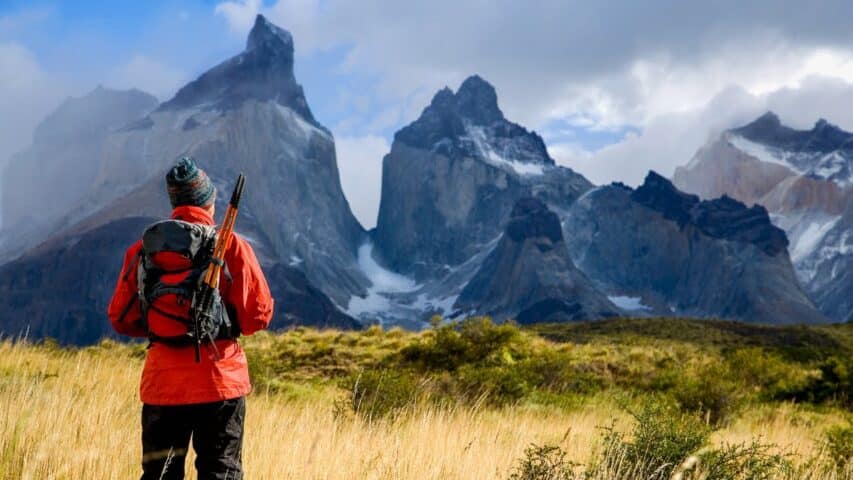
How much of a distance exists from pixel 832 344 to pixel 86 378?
3760 cm

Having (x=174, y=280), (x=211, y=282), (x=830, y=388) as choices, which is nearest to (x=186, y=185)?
(x=174, y=280)

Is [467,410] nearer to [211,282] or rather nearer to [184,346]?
[184,346]

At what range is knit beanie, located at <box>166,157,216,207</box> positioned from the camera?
170 inches

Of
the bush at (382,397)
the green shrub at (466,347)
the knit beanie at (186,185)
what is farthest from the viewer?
the green shrub at (466,347)

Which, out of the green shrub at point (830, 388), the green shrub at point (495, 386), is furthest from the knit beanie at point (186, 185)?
the green shrub at point (830, 388)

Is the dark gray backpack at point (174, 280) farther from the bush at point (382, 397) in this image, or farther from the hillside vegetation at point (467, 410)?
the bush at point (382, 397)

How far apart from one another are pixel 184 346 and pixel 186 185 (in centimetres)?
101

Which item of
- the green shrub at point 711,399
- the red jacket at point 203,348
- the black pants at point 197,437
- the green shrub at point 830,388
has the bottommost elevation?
the green shrub at point 830,388

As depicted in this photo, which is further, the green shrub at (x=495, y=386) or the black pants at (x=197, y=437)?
the green shrub at (x=495, y=386)

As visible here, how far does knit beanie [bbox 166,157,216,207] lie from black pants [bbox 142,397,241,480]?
1265 millimetres

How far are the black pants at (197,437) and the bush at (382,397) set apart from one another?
4.13 m

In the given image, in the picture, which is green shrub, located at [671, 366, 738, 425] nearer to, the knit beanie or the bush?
the bush

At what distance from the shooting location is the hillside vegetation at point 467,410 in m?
5.32

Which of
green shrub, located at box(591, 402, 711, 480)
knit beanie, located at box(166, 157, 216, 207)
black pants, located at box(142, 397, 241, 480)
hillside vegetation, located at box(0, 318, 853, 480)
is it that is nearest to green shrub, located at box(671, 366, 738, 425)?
hillside vegetation, located at box(0, 318, 853, 480)
